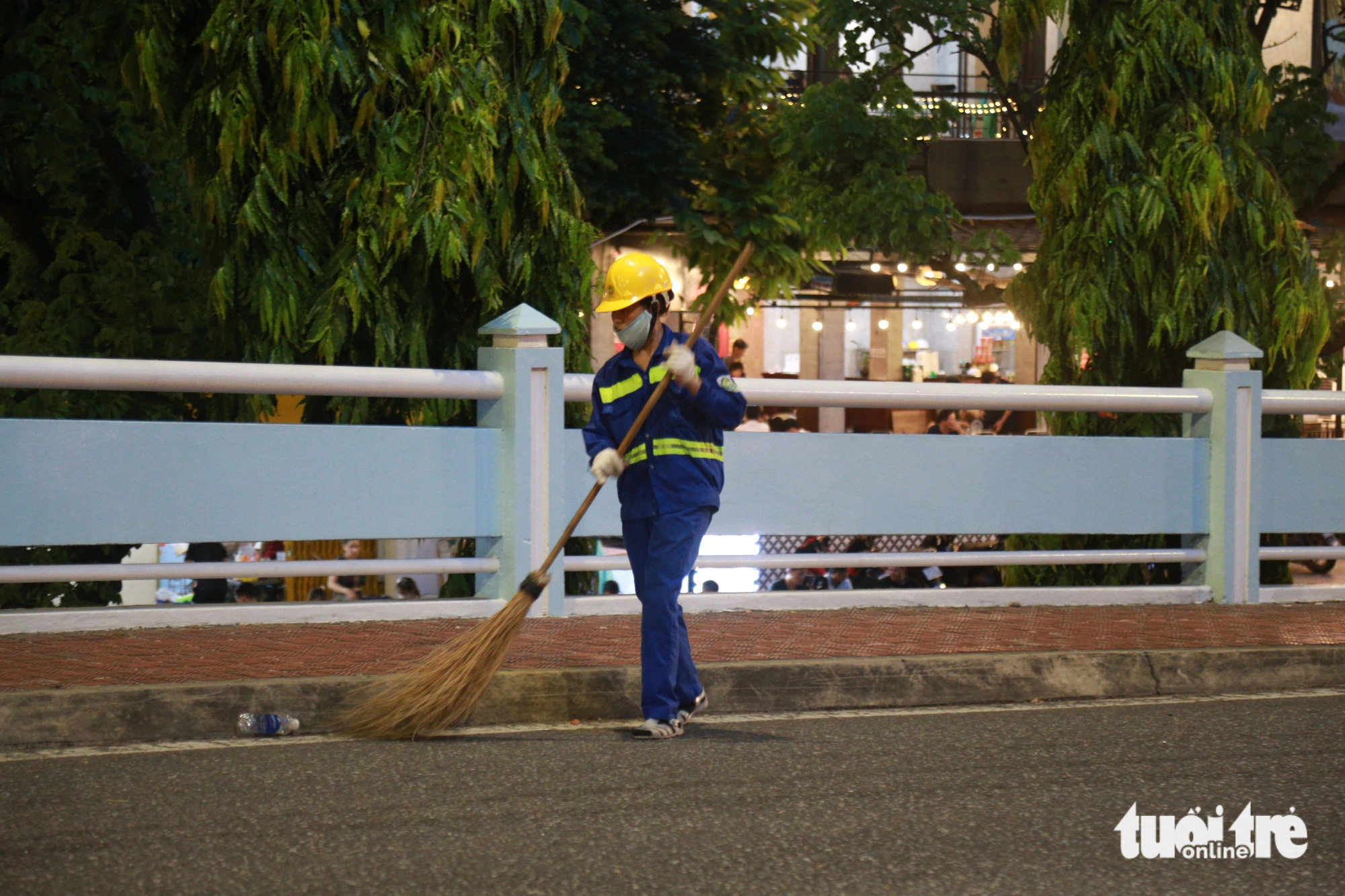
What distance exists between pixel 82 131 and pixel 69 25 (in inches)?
32.5

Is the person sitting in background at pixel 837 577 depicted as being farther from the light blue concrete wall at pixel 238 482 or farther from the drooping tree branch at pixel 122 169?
the drooping tree branch at pixel 122 169

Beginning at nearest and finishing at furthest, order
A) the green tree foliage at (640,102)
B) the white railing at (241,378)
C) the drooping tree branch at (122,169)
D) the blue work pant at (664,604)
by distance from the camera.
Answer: the blue work pant at (664,604) → the white railing at (241,378) → the drooping tree branch at (122,169) → the green tree foliage at (640,102)

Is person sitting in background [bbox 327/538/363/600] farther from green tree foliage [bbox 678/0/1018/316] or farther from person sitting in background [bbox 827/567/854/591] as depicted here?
green tree foliage [bbox 678/0/1018/316]

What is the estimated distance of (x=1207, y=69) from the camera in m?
10.0

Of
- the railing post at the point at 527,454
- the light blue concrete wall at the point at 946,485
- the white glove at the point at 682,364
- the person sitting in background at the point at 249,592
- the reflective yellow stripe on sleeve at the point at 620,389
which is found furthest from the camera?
the person sitting in background at the point at 249,592

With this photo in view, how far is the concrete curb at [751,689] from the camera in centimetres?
540

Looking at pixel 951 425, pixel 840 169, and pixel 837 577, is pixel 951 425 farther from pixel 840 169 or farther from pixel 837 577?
pixel 840 169

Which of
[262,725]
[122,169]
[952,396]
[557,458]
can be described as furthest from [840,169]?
[262,725]

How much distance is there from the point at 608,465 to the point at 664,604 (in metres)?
0.55

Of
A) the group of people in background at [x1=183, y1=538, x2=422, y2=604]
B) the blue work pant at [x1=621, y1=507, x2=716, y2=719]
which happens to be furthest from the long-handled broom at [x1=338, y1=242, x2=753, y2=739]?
the group of people in background at [x1=183, y1=538, x2=422, y2=604]

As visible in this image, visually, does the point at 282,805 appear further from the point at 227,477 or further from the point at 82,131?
the point at 82,131

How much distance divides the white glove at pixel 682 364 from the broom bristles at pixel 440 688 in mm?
1047

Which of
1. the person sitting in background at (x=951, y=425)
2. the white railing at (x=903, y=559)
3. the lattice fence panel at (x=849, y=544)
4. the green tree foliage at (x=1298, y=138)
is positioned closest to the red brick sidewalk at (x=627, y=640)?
the white railing at (x=903, y=559)

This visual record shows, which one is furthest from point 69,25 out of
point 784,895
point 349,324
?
point 784,895
